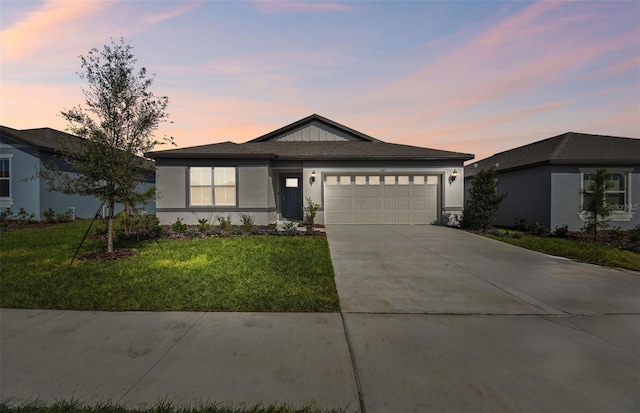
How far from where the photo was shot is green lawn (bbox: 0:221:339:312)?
505 cm

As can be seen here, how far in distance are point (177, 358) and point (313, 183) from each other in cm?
1300

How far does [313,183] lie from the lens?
1609 centimetres

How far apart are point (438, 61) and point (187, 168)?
11.5 m

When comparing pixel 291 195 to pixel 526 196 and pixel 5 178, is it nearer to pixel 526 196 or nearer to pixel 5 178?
pixel 526 196

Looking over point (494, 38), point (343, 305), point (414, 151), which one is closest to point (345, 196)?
point (414, 151)

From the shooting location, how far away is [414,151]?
1670 centimetres

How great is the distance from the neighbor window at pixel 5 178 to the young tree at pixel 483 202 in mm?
22481

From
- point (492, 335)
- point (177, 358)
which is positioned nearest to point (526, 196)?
point (492, 335)

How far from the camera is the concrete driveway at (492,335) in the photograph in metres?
2.88

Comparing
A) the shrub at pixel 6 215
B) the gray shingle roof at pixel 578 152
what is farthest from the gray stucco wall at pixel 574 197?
the shrub at pixel 6 215

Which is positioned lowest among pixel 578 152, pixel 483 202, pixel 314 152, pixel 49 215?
pixel 49 215

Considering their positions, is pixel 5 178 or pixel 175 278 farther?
pixel 5 178

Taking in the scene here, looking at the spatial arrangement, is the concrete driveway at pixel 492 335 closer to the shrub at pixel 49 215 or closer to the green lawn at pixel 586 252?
the green lawn at pixel 586 252

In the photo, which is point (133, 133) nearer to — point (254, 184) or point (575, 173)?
point (254, 184)
